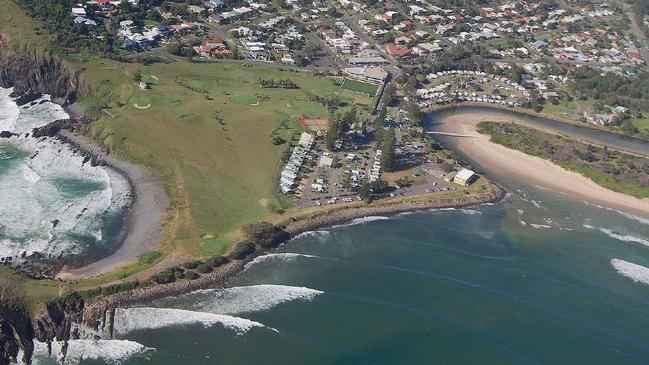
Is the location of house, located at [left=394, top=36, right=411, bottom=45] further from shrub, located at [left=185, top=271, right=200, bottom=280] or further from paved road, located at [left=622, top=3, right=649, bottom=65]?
shrub, located at [left=185, top=271, right=200, bottom=280]

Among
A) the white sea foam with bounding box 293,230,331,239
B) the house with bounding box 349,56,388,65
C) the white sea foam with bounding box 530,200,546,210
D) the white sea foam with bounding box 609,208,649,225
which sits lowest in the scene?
the white sea foam with bounding box 293,230,331,239

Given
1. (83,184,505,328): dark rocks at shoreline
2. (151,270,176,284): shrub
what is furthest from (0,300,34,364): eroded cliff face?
(151,270,176,284): shrub

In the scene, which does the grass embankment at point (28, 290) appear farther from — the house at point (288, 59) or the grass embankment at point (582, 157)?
the grass embankment at point (582, 157)

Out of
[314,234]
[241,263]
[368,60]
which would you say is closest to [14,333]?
[241,263]

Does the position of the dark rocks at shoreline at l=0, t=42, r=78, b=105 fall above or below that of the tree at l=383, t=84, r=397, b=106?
below

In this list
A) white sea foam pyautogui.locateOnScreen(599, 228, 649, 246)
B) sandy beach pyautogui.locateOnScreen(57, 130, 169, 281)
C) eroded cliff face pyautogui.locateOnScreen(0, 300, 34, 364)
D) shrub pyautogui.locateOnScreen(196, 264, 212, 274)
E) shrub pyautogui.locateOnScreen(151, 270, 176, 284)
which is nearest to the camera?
eroded cliff face pyautogui.locateOnScreen(0, 300, 34, 364)

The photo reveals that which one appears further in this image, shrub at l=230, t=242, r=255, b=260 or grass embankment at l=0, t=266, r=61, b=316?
shrub at l=230, t=242, r=255, b=260

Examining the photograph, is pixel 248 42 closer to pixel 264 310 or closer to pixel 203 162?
pixel 203 162

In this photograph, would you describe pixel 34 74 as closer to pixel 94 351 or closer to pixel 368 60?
pixel 94 351
